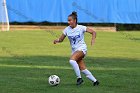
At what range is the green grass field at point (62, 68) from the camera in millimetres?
12742

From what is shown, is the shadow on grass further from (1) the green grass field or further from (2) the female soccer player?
(2) the female soccer player

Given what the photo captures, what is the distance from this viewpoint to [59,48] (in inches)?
1110

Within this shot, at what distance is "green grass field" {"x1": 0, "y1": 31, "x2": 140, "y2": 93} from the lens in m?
12.7

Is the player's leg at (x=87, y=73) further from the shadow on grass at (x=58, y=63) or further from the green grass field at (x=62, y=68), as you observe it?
the shadow on grass at (x=58, y=63)

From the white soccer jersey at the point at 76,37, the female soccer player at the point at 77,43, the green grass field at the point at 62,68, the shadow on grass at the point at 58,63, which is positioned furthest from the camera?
the shadow on grass at the point at 58,63

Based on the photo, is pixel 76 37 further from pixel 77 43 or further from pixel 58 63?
pixel 58 63

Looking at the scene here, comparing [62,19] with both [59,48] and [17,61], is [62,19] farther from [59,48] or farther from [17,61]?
[17,61]

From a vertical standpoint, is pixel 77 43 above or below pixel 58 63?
above

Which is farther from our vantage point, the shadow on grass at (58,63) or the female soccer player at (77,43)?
the shadow on grass at (58,63)

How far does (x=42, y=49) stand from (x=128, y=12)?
53.8 feet

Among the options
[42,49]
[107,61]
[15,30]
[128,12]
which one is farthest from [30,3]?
[107,61]

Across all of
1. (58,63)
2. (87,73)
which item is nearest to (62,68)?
(58,63)

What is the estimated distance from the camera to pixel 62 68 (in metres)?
17.8

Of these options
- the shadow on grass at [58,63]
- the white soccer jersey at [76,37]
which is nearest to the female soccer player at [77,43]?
the white soccer jersey at [76,37]
